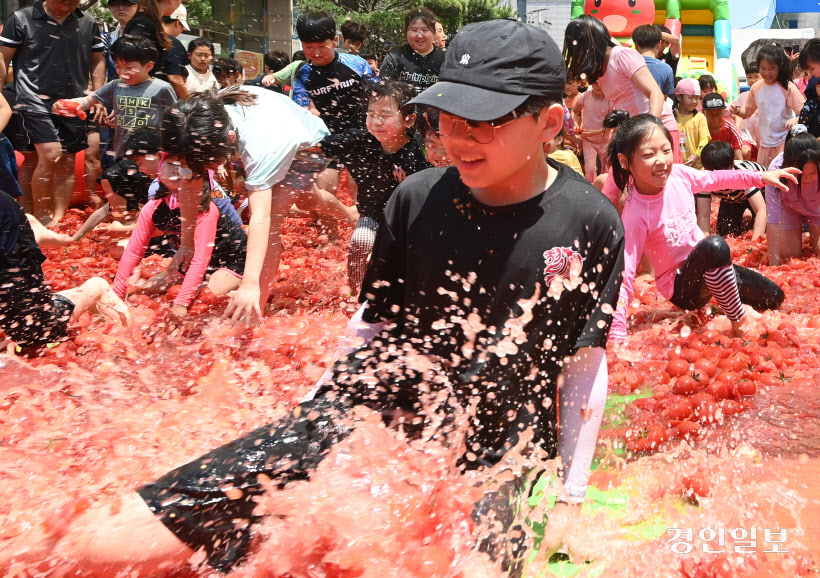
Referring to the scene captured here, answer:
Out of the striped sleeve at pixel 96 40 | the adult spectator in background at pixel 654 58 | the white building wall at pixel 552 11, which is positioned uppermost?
the striped sleeve at pixel 96 40

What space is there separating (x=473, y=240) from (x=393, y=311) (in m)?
0.34

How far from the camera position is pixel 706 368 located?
407 cm

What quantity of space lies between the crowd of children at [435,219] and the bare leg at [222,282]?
0.09 feet

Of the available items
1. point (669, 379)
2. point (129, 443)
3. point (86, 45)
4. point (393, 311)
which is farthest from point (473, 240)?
point (86, 45)

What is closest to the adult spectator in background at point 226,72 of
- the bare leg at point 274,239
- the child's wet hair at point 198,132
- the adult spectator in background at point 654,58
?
the adult spectator in background at point 654,58

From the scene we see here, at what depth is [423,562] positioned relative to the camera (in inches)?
86.0

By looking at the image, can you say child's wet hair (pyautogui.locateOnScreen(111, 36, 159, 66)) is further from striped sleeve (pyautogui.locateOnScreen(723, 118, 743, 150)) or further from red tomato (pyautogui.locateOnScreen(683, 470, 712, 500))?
striped sleeve (pyautogui.locateOnScreen(723, 118, 743, 150))

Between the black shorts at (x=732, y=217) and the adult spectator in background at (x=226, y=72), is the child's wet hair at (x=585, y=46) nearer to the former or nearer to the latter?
the black shorts at (x=732, y=217)

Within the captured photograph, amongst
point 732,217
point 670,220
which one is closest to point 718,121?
point 732,217

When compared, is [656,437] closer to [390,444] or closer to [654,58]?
[390,444]

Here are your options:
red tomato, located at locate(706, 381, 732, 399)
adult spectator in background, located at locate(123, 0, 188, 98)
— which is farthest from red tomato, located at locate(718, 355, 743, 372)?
adult spectator in background, located at locate(123, 0, 188, 98)

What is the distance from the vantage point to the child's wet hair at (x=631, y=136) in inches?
179

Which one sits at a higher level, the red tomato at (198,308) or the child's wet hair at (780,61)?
the child's wet hair at (780,61)

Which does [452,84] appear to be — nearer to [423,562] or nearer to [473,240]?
[473,240]
